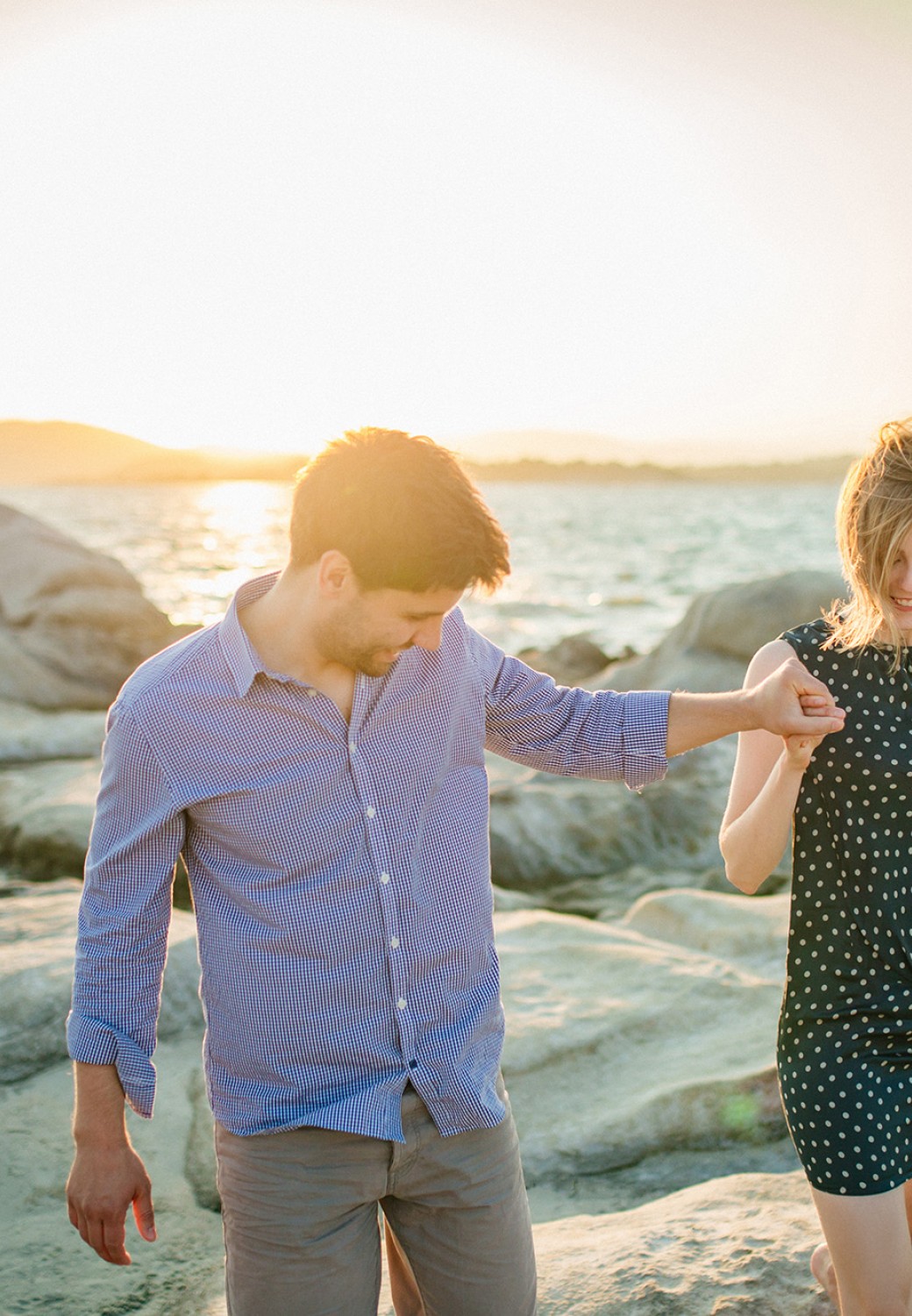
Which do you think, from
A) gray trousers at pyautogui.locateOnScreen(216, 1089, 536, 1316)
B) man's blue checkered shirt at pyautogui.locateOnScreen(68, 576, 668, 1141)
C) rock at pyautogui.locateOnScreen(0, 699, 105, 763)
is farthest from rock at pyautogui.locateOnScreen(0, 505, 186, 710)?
gray trousers at pyautogui.locateOnScreen(216, 1089, 536, 1316)

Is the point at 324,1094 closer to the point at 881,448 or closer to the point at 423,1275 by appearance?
the point at 423,1275

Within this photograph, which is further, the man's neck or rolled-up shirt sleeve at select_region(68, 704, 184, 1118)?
the man's neck

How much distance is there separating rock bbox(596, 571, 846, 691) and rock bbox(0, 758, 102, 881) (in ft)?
14.7

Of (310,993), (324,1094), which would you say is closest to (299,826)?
(310,993)

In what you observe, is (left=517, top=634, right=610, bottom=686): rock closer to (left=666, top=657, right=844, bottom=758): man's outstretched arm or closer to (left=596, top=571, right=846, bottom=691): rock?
(left=596, top=571, right=846, bottom=691): rock

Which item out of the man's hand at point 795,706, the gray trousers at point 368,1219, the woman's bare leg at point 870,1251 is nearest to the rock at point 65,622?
the gray trousers at point 368,1219

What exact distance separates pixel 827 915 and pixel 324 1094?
3.65 feet

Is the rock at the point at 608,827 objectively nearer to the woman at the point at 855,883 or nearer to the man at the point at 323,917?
the woman at the point at 855,883

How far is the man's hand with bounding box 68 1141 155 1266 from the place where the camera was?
7.47 ft

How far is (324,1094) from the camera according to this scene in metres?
2.37

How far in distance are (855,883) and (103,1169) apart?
1.61 meters

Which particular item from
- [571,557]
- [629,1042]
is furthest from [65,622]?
[571,557]

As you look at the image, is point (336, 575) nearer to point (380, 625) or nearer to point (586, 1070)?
point (380, 625)

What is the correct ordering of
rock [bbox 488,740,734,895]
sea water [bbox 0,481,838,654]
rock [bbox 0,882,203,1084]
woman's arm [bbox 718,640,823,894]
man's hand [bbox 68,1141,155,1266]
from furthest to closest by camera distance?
sea water [bbox 0,481,838,654] < rock [bbox 488,740,734,895] < rock [bbox 0,882,203,1084] < woman's arm [bbox 718,640,823,894] < man's hand [bbox 68,1141,155,1266]
